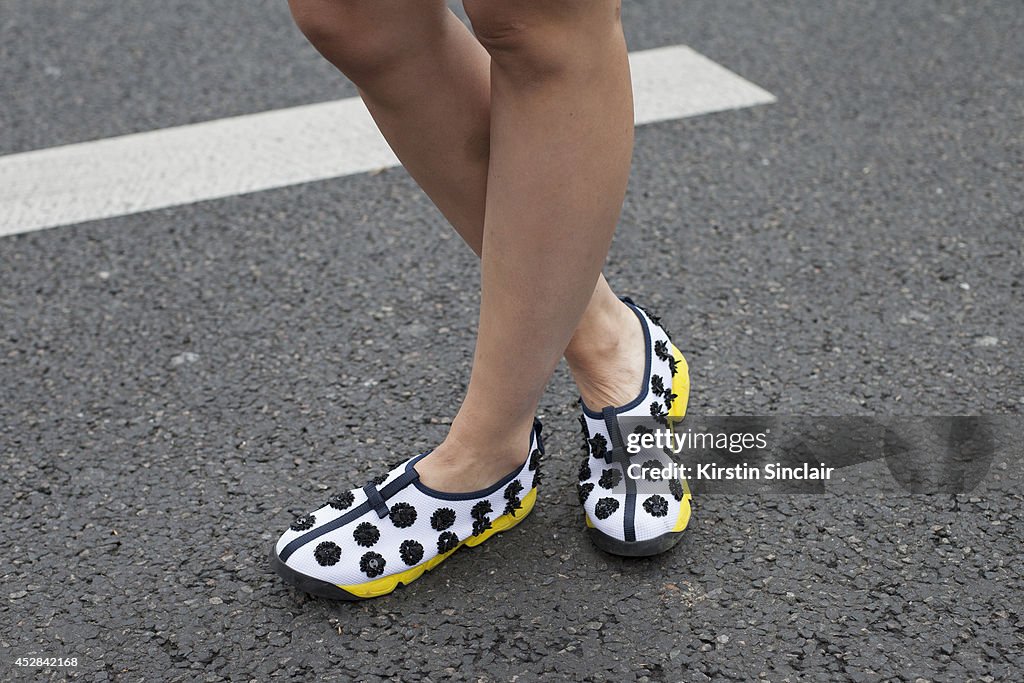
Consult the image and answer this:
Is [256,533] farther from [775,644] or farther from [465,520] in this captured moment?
[775,644]

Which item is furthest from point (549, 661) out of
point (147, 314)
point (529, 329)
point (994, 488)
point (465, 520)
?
point (147, 314)

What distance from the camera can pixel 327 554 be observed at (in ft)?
4.62

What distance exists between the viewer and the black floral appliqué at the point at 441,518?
1439mm

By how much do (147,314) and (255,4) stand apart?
1853 mm

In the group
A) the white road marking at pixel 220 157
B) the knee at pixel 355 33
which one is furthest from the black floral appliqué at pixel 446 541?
the white road marking at pixel 220 157

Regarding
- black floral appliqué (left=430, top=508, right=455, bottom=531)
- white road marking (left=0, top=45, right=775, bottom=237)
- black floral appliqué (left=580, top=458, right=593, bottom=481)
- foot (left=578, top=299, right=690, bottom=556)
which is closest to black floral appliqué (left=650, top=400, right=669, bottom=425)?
foot (left=578, top=299, right=690, bottom=556)

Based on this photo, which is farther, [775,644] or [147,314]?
[147,314]

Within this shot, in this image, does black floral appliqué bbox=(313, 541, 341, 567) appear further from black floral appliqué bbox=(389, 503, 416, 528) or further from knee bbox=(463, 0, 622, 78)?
knee bbox=(463, 0, 622, 78)

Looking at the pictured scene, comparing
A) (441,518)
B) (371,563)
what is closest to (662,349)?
(441,518)

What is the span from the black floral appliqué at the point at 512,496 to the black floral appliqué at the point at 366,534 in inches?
7.2

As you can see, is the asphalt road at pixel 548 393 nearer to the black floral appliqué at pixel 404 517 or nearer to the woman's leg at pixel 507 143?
the black floral appliqué at pixel 404 517

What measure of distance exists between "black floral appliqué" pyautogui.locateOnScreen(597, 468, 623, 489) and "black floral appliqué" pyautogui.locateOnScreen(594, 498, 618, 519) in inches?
1.1

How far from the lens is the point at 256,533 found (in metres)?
1.56

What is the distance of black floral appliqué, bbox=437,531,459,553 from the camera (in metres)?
1.45
